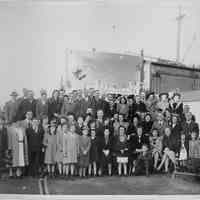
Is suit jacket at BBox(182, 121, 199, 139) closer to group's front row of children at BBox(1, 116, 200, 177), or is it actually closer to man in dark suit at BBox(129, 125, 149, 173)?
group's front row of children at BBox(1, 116, 200, 177)

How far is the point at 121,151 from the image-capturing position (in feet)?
11.3

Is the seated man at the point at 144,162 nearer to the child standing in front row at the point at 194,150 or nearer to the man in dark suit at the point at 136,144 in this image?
the man in dark suit at the point at 136,144

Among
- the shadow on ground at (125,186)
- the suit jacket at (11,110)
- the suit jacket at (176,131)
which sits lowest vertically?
the shadow on ground at (125,186)

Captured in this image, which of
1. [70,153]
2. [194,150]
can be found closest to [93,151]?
[70,153]

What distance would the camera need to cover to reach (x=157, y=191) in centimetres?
340

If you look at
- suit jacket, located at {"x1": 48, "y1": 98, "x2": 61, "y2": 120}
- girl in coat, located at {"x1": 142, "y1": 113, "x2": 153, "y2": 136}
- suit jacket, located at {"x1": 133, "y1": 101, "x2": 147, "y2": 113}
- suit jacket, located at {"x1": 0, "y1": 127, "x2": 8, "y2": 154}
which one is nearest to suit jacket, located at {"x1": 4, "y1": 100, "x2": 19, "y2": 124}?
suit jacket, located at {"x1": 0, "y1": 127, "x2": 8, "y2": 154}

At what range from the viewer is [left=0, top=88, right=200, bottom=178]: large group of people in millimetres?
3410

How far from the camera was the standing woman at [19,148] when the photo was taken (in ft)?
11.2

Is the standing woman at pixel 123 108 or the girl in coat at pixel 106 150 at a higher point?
the standing woman at pixel 123 108

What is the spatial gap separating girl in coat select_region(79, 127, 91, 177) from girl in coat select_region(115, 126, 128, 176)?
0.98 ft

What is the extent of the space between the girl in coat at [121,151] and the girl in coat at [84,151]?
0.98 ft

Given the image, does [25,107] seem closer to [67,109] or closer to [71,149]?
[67,109]

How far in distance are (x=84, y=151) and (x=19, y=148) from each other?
66 centimetres

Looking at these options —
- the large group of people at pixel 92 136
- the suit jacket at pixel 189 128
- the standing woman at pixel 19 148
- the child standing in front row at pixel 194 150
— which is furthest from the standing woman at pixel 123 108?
the standing woman at pixel 19 148
